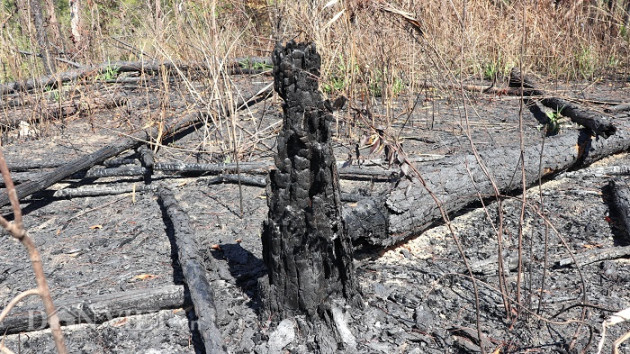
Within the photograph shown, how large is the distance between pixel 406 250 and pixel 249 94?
343 centimetres

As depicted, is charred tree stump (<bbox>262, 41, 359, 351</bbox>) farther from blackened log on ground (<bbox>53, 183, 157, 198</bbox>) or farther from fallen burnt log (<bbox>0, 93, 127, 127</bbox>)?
fallen burnt log (<bbox>0, 93, 127, 127</bbox>)

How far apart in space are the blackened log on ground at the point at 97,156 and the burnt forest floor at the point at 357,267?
0.20 m

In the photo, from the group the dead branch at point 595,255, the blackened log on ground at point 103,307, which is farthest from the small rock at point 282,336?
the dead branch at point 595,255

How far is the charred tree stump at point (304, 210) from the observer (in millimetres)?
2121

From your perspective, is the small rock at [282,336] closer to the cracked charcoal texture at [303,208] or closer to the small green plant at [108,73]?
the cracked charcoal texture at [303,208]

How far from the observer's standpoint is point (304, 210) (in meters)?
2.21

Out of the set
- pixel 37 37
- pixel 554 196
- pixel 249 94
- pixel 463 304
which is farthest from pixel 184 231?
pixel 37 37

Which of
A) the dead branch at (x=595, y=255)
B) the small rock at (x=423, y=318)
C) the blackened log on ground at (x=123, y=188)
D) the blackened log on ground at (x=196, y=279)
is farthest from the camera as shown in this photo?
the blackened log on ground at (x=123, y=188)

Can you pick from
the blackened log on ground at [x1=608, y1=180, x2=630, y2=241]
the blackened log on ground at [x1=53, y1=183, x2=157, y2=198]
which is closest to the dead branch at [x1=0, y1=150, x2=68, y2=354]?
the blackened log on ground at [x1=53, y1=183, x2=157, y2=198]

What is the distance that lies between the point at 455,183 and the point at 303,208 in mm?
1349

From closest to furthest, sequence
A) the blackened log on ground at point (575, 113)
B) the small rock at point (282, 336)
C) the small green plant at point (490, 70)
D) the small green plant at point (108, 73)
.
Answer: the small rock at point (282, 336), the blackened log on ground at point (575, 113), the small green plant at point (108, 73), the small green plant at point (490, 70)

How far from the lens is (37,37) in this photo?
6.02m

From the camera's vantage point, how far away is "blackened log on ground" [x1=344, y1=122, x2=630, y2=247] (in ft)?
9.14

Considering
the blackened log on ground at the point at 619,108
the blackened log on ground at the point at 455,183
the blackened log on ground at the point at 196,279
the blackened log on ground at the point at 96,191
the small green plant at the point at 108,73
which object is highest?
the small green plant at the point at 108,73
